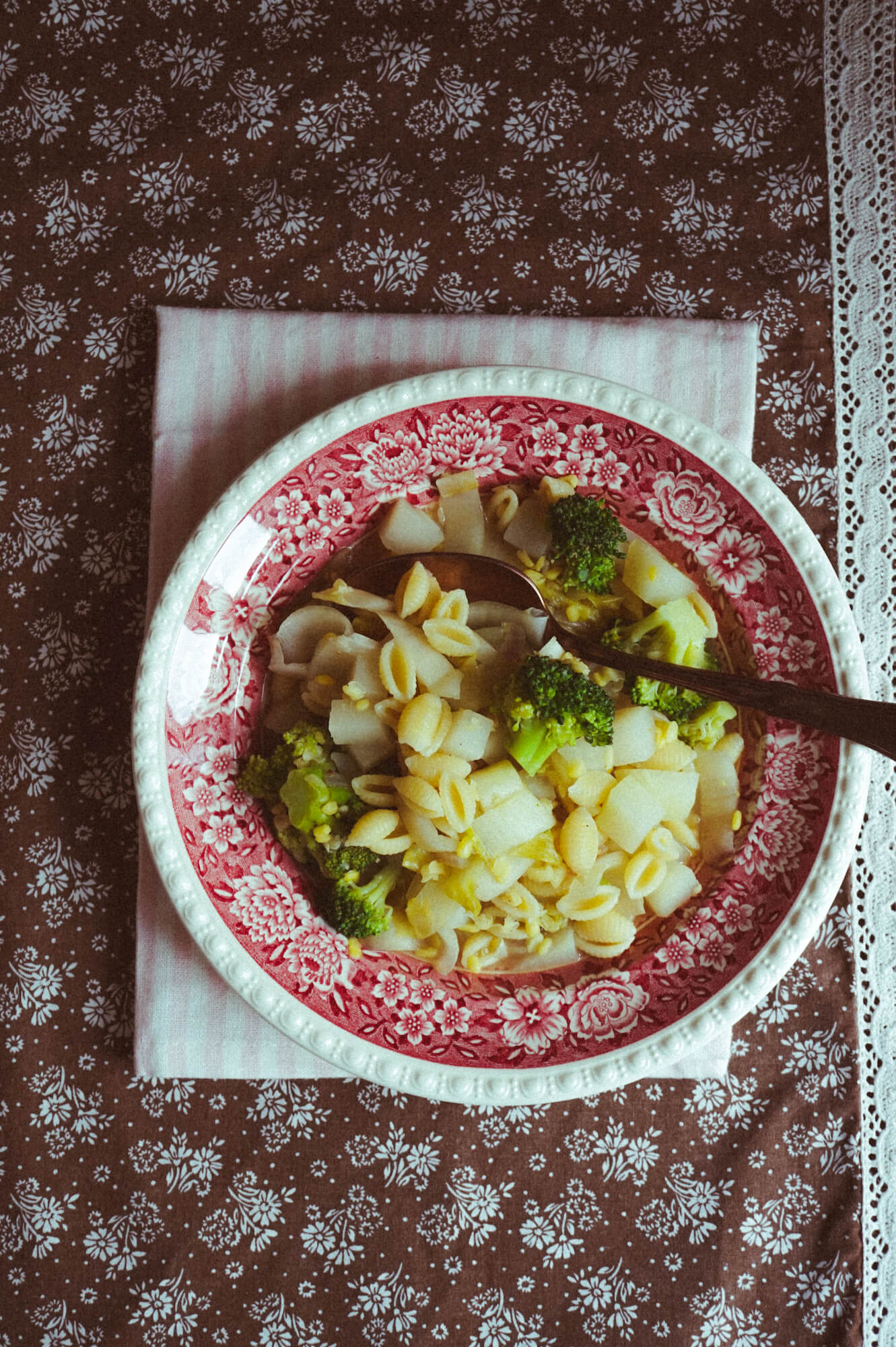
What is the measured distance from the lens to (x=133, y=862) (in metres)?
2.20

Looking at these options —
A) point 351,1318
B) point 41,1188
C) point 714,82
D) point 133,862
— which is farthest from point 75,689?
point 714,82

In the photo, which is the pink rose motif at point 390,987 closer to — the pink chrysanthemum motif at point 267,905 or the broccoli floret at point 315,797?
the pink chrysanthemum motif at point 267,905

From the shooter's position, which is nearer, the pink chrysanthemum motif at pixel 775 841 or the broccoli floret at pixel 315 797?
the broccoli floret at pixel 315 797

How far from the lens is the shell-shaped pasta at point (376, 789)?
191 cm

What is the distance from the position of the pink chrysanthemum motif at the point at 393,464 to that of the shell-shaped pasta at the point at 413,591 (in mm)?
202

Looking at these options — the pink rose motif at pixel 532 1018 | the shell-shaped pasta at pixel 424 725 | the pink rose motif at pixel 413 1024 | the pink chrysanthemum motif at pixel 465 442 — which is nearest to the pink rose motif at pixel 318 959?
the pink rose motif at pixel 413 1024

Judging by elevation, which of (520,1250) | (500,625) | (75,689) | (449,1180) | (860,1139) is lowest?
(520,1250)

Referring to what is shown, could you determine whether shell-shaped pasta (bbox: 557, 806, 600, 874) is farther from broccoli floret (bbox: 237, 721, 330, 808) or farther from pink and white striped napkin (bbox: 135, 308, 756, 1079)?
pink and white striped napkin (bbox: 135, 308, 756, 1079)

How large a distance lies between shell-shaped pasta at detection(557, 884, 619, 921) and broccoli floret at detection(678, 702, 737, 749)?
399 millimetres

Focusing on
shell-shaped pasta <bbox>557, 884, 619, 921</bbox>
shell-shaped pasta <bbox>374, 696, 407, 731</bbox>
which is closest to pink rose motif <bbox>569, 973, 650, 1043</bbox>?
shell-shaped pasta <bbox>557, 884, 619, 921</bbox>

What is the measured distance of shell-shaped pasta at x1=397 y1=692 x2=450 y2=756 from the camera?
1.84m

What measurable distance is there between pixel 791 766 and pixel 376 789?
980mm

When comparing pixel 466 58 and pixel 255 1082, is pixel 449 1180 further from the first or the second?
pixel 466 58

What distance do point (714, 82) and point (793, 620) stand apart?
1487mm
